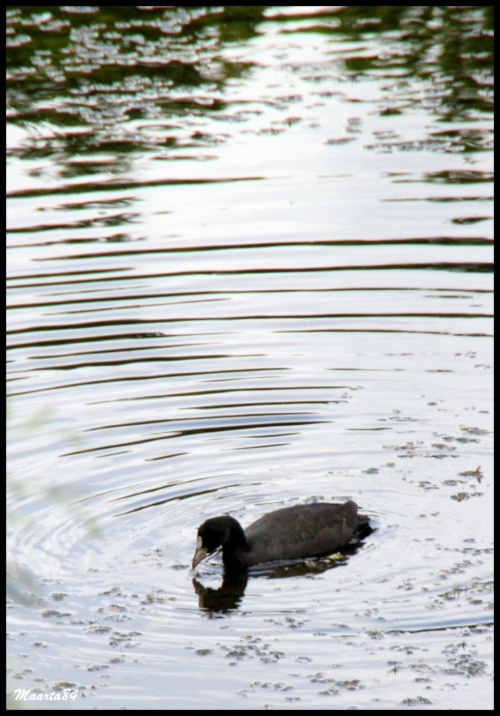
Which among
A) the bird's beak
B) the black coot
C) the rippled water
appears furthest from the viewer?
the black coot

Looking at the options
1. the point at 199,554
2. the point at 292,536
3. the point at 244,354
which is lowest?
the point at 244,354

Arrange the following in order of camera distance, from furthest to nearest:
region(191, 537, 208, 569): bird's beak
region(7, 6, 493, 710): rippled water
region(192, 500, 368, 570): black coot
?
region(192, 500, 368, 570): black coot < region(191, 537, 208, 569): bird's beak < region(7, 6, 493, 710): rippled water

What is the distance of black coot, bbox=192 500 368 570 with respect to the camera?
8430 millimetres

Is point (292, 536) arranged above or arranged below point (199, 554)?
below

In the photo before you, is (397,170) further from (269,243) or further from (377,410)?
(377,410)

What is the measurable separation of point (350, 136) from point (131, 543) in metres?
10.3

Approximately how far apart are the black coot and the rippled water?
0.13 metres

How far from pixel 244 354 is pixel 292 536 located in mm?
3551

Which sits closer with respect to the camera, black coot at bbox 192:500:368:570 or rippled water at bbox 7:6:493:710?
rippled water at bbox 7:6:493:710

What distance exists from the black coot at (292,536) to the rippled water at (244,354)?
135 millimetres

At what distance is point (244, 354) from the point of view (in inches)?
465

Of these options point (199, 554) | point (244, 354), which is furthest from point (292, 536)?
point (244, 354)

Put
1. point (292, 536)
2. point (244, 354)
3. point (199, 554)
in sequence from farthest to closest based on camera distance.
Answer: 1. point (244, 354)
2. point (292, 536)
3. point (199, 554)

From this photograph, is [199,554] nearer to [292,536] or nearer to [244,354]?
[292,536]
